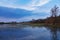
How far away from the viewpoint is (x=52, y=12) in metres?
58.2

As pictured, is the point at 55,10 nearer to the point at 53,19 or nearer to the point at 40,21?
the point at 53,19

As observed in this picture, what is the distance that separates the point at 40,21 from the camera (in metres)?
94.3

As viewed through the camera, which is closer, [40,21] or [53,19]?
[53,19]

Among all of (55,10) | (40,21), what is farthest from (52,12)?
(40,21)

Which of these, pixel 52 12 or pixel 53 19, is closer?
pixel 52 12

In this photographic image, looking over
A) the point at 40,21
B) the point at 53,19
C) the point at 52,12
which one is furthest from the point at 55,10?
the point at 40,21

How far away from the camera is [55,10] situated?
188 feet

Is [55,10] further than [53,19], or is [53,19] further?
[53,19]

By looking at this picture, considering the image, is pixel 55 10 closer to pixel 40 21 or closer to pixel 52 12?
pixel 52 12

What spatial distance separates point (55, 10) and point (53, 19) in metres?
6.35

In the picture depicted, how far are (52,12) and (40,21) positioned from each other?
3636 cm

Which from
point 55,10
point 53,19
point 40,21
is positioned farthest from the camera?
point 40,21

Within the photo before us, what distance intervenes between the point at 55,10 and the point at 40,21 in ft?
123

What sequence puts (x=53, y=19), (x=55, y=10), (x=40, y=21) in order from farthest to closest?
(x=40, y=21), (x=53, y=19), (x=55, y=10)
